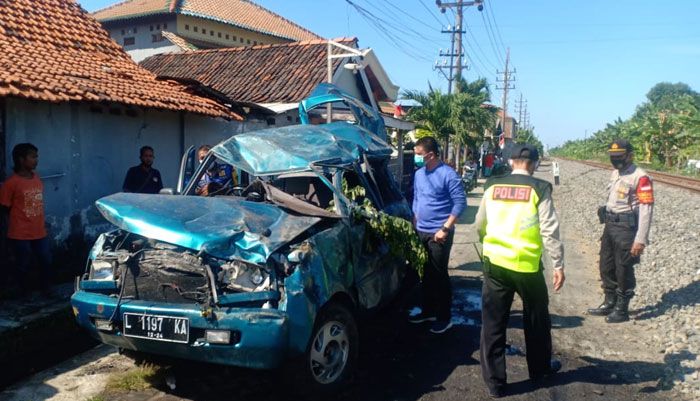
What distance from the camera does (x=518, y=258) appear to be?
3.96 m

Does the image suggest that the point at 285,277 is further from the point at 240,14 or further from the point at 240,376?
the point at 240,14

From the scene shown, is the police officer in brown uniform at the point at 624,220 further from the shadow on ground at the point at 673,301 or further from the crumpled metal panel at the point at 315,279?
the crumpled metal panel at the point at 315,279

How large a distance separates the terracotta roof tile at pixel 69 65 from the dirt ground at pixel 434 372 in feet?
11.7

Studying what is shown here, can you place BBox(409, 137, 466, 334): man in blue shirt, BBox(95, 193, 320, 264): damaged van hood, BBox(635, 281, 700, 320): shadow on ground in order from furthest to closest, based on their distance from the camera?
BBox(635, 281, 700, 320): shadow on ground < BBox(409, 137, 466, 334): man in blue shirt < BBox(95, 193, 320, 264): damaged van hood

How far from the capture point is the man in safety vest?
3.98 metres

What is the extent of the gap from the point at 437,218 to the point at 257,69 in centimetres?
1130

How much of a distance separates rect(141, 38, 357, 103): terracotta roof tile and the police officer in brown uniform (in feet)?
28.7

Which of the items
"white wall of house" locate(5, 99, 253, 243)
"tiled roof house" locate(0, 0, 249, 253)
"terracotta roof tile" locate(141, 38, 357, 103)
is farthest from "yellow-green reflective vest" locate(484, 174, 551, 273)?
"terracotta roof tile" locate(141, 38, 357, 103)

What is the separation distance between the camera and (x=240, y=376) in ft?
14.1

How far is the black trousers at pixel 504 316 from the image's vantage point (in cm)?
402

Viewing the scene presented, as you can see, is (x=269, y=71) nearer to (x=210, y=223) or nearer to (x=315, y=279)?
(x=210, y=223)

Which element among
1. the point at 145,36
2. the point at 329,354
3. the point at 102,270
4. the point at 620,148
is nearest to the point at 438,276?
the point at 329,354

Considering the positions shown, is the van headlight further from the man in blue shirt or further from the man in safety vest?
the man in blue shirt

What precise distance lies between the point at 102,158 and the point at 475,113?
724 inches
